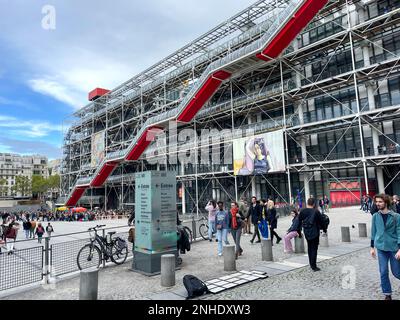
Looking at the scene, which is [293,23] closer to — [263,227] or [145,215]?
[263,227]

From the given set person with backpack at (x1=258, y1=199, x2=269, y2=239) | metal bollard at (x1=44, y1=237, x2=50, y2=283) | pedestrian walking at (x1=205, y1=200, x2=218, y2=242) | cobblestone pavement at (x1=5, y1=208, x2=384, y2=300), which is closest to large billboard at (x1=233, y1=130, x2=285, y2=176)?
pedestrian walking at (x1=205, y1=200, x2=218, y2=242)

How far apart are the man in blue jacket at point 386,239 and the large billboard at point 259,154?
17.6 m

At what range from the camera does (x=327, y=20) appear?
934 inches

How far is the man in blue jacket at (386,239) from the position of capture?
4.37 metres

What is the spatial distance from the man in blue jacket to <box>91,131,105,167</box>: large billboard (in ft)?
130

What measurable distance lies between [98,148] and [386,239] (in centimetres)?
4138

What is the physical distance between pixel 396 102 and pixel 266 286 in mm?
18905

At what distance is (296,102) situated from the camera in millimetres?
24062

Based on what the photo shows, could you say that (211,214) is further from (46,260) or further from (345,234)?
(46,260)

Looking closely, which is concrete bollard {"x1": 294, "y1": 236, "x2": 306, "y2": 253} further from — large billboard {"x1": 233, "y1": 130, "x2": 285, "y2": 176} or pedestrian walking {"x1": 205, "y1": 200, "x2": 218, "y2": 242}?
large billboard {"x1": 233, "y1": 130, "x2": 285, "y2": 176}

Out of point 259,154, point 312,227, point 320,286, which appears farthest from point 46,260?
point 259,154

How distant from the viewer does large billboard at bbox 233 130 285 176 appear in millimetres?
22172

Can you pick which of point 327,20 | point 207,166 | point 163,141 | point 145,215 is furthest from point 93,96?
point 145,215

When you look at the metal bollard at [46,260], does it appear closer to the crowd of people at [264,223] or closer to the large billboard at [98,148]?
the crowd of people at [264,223]
